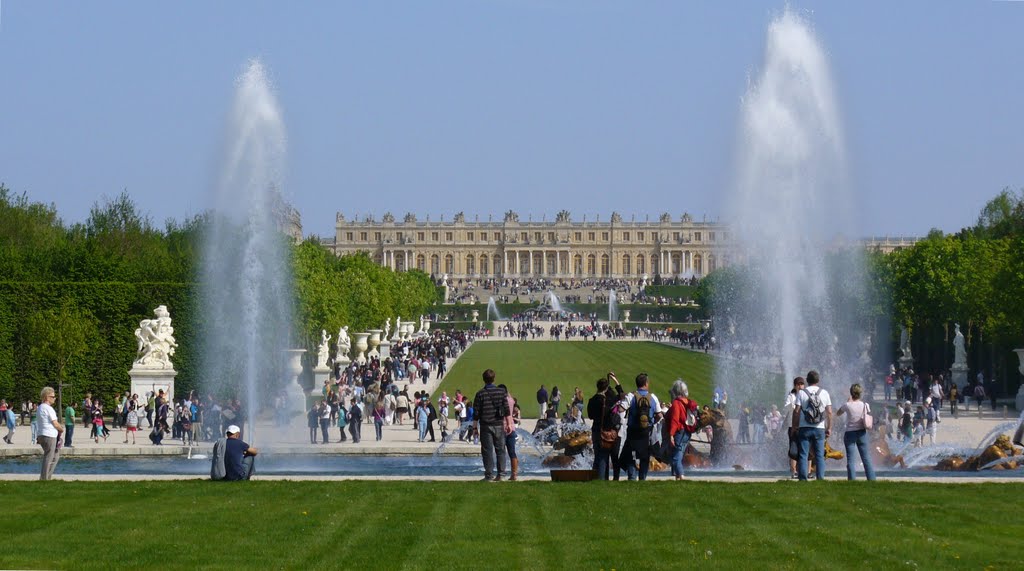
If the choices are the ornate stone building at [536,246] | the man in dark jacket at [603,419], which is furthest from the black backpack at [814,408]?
the ornate stone building at [536,246]

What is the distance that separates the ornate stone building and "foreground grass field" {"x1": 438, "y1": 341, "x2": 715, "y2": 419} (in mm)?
108194

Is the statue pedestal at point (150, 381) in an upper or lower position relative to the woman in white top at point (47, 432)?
upper

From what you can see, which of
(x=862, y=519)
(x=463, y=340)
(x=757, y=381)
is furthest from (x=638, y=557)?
(x=463, y=340)

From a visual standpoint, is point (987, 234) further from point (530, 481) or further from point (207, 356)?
point (530, 481)

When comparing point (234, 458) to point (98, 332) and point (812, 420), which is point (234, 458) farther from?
point (98, 332)

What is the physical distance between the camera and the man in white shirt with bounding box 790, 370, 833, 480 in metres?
13.9

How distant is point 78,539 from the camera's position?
9.80 m

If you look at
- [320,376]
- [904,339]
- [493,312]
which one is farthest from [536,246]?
[320,376]

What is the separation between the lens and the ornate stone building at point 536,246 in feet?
597

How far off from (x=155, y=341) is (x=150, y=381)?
914 millimetres

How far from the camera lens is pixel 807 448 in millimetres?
14305

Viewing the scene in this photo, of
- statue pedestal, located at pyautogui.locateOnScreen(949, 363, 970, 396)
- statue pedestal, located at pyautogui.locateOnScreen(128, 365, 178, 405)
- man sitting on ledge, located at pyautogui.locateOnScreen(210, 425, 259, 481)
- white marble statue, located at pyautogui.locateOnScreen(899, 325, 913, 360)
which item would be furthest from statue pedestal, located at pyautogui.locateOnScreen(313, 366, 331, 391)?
man sitting on ledge, located at pyautogui.locateOnScreen(210, 425, 259, 481)

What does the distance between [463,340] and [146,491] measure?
5868 cm

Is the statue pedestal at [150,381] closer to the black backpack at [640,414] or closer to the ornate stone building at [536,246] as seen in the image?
the black backpack at [640,414]
